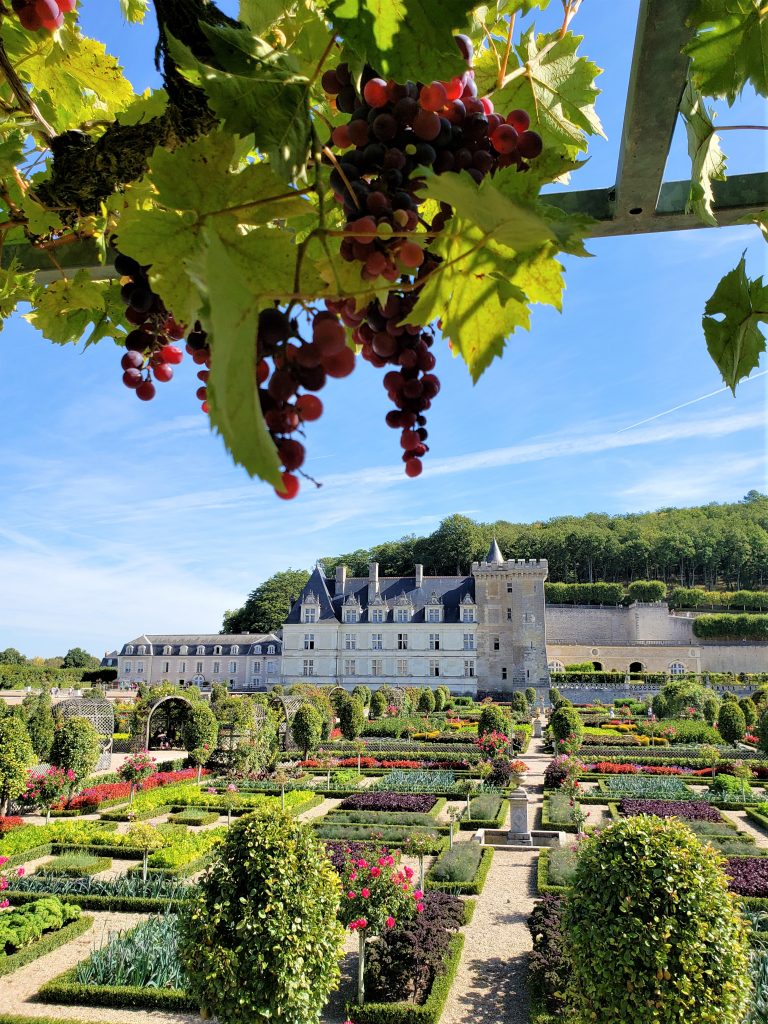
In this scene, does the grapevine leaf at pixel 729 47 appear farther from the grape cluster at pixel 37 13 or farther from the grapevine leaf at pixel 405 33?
the grape cluster at pixel 37 13

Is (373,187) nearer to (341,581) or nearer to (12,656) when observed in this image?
(341,581)

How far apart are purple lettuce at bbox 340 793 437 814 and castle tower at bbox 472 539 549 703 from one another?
80.3 feet

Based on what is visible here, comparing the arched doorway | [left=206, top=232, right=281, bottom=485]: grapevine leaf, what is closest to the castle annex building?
the arched doorway

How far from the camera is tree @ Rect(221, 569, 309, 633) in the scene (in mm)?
57250

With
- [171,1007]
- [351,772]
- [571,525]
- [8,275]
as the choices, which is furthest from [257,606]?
[8,275]

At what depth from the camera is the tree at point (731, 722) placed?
71.6 feet

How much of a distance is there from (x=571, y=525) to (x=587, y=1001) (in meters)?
73.1

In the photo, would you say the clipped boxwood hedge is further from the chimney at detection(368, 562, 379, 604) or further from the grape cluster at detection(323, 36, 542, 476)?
the chimney at detection(368, 562, 379, 604)

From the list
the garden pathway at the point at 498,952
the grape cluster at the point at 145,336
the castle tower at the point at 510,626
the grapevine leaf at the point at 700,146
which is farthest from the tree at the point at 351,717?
the grapevine leaf at the point at 700,146

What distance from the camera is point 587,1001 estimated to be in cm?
495

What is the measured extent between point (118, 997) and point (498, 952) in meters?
3.96

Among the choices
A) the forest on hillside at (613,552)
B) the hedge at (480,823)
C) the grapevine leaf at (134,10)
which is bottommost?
the hedge at (480,823)

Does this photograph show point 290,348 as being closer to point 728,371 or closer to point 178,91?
point 178,91

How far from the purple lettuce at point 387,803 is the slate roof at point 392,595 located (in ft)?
78.1
